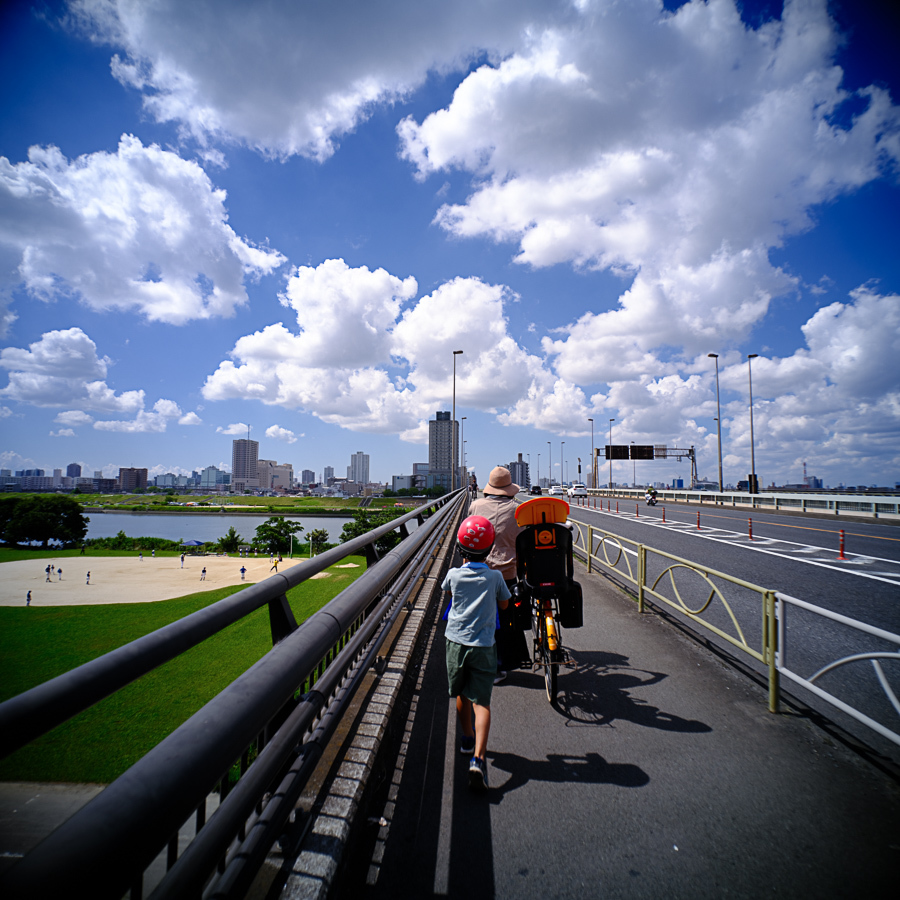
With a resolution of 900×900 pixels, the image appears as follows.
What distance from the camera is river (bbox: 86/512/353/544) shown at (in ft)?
397

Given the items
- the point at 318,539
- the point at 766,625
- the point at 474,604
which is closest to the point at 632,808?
the point at 474,604

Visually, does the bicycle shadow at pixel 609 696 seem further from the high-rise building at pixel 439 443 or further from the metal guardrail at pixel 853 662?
the high-rise building at pixel 439 443

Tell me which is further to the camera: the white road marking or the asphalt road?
the white road marking

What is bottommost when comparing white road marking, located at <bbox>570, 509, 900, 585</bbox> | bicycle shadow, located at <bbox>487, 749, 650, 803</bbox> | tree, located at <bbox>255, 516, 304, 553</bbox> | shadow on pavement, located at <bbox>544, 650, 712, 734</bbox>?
tree, located at <bbox>255, 516, 304, 553</bbox>

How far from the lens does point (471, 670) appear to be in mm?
3330

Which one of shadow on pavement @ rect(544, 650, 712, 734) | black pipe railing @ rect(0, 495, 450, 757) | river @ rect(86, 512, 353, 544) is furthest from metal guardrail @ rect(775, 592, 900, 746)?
river @ rect(86, 512, 353, 544)

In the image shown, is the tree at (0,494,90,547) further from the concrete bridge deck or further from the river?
the concrete bridge deck

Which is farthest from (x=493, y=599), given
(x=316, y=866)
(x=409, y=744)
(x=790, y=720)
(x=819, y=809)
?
(x=790, y=720)

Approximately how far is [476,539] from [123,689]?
8007 millimetres

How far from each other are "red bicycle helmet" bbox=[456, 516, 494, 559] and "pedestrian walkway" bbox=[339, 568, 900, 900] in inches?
61.3

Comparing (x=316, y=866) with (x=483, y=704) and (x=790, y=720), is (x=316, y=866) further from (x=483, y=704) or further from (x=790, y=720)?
(x=790, y=720)

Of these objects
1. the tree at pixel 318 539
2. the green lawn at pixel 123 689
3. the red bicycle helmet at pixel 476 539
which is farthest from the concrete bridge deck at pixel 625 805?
the tree at pixel 318 539

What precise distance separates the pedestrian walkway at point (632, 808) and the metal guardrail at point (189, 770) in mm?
949

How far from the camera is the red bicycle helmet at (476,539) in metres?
3.40
